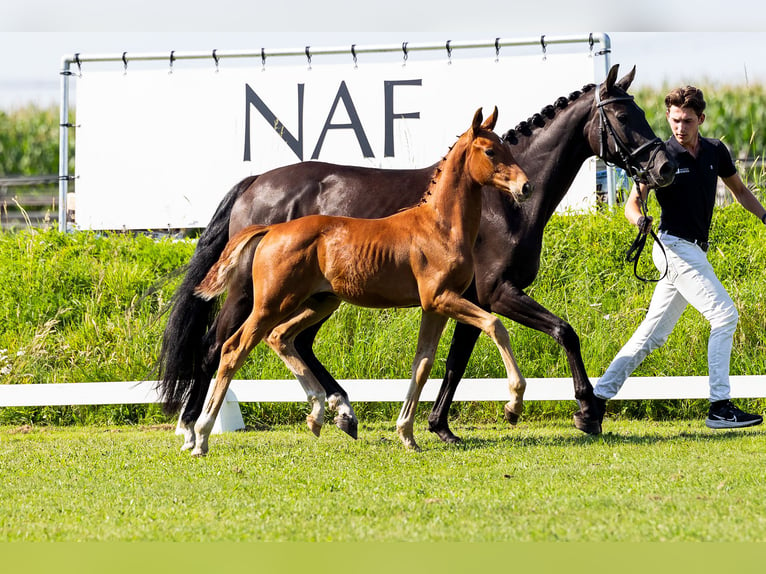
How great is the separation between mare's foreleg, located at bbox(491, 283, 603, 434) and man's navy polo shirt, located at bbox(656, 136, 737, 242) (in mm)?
1020

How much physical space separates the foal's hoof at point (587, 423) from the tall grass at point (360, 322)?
68.7 inches

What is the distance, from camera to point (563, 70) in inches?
461

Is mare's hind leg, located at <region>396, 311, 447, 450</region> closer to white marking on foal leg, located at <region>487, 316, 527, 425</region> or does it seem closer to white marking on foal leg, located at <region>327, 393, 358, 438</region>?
white marking on foal leg, located at <region>327, 393, 358, 438</region>

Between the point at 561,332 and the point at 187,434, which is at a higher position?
the point at 561,332

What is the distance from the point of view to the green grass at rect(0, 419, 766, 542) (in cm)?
394

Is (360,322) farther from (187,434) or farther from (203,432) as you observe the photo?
(203,432)

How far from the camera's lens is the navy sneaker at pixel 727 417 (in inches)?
260

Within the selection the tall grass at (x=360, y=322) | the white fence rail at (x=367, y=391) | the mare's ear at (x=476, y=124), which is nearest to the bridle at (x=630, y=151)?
the mare's ear at (x=476, y=124)

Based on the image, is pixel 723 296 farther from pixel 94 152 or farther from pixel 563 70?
pixel 94 152

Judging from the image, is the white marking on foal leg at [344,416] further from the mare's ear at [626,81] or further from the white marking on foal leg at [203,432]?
the mare's ear at [626,81]

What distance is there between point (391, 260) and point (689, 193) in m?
2.17

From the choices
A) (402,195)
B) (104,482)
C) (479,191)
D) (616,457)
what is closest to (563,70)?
(402,195)

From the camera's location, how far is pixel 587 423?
6809 mm

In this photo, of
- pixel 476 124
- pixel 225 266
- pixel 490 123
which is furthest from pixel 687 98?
pixel 225 266
